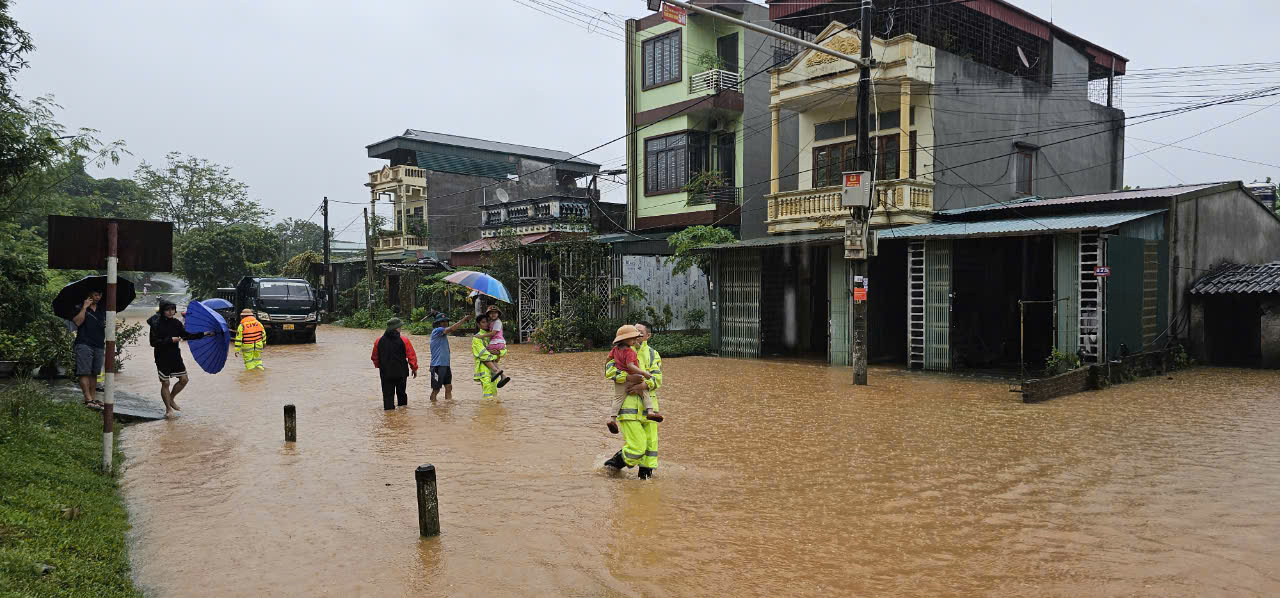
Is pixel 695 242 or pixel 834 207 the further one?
pixel 695 242

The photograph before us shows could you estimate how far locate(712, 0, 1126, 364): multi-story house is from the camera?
61.1 ft

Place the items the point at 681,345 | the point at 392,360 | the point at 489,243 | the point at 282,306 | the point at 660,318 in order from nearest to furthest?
the point at 392,360
the point at 681,345
the point at 660,318
the point at 282,306
the point at 489,243

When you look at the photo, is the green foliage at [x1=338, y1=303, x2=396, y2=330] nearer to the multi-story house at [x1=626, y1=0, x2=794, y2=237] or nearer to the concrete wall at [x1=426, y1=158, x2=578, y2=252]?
the concrete wall at [x1=426, y1=158, x2=578, y2=252]

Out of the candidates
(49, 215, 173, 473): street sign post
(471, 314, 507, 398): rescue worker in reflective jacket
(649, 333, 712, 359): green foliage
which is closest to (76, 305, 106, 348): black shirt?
(49, 215, 173, 473): street sign post

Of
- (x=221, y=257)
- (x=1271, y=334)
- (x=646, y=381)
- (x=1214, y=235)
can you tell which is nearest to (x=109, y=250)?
(x=646, y=381)

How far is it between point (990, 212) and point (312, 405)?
14016 mm

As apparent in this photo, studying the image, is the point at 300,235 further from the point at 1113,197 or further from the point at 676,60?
the point at 1113,197

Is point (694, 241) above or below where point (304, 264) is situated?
below

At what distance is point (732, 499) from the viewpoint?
274 inches

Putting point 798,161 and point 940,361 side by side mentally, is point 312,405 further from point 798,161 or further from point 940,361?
point 798,161

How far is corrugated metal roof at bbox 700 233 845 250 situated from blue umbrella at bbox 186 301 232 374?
36.2 feet

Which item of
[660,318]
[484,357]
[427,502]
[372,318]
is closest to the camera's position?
[427,502]

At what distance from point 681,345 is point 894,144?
7248 mm

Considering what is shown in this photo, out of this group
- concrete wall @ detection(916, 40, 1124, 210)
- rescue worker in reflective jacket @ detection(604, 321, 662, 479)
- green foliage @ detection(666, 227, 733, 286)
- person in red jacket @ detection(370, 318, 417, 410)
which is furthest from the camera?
green foliage @ detection(666, 227, 733, 286)
